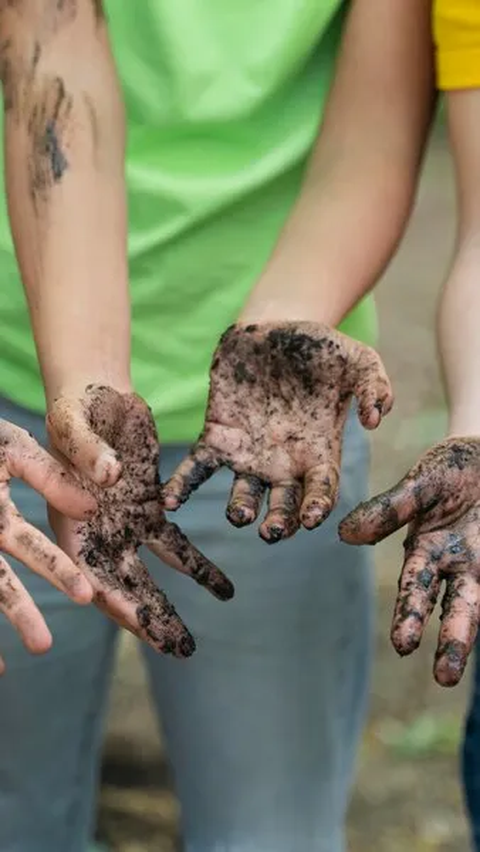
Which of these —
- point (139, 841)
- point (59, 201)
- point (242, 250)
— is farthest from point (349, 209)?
point (139, 841)

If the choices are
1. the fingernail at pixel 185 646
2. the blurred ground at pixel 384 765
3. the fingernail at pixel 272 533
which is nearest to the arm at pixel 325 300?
the fingernail at pixel 272 533

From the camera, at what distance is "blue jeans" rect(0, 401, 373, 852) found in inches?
56.4

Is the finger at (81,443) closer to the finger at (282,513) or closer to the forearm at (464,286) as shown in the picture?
the finger at (282,513)

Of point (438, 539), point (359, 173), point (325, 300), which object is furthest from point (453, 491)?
point (359, 173)

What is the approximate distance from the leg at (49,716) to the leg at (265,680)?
0.08m

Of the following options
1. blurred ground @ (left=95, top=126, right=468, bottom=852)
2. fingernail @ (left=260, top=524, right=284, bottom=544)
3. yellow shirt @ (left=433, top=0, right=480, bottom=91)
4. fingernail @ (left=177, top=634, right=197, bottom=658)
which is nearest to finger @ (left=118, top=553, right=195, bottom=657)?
fingernail @ (left=177, top=634, right=197, bottom=658)

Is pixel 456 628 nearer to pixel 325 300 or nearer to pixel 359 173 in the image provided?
pixel 325 300

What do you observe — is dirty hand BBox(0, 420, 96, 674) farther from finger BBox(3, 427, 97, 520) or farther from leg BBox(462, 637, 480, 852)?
leg BBox(462, 637, 480, 852)

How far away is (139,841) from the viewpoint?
87.2 inches

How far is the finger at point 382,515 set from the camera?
1172 mm

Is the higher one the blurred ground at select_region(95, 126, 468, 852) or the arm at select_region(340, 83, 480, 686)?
the arm at select_region(340, 83, 480, 686)

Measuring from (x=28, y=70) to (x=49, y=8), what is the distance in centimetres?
6

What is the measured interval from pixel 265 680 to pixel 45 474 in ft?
1.36

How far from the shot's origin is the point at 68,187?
1.35 metres
